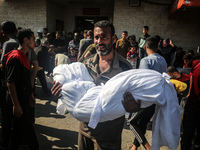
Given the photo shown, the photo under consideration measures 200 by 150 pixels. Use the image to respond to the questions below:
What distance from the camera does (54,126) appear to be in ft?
11.9

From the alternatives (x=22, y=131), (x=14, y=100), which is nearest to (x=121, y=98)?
(x=14, y=100)

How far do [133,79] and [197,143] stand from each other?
6.68 feet

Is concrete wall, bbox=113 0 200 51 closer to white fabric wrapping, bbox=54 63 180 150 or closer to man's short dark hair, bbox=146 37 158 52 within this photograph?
man's short dark hair, bbox=146 37 158 52

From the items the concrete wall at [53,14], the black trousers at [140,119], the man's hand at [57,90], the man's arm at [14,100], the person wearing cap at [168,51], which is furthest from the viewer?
the concrete wall at [53,14]

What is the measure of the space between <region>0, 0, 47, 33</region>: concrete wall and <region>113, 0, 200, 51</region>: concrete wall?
5.22m

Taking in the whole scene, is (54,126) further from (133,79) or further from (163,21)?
(163,21)

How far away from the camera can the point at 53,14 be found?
1145 centimetres

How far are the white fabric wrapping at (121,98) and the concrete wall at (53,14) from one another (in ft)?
35.4

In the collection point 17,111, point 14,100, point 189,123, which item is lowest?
point 189,123

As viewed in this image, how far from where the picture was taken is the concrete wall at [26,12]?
10750 mm

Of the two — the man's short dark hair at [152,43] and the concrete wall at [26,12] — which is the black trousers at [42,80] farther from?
the concrete wall at [26,12]

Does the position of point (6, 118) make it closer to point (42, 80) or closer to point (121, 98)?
point (121, 98)

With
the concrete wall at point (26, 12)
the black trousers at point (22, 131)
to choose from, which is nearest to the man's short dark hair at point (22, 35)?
the black trousers at point (22, 131)

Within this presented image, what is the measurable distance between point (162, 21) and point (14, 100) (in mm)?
9517
